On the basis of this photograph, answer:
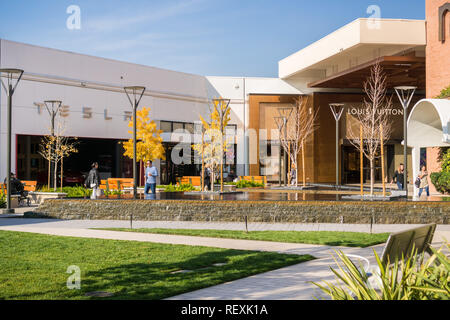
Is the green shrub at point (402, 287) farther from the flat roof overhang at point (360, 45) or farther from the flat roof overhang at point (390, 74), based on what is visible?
the flat roof overhang at point (360, 45)

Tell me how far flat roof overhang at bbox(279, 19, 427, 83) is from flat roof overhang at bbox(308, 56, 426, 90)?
0.94 m

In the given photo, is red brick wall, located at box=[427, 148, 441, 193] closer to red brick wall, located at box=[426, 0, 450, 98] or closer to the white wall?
red brick wall, located at box=[426, 0, 450, 98]

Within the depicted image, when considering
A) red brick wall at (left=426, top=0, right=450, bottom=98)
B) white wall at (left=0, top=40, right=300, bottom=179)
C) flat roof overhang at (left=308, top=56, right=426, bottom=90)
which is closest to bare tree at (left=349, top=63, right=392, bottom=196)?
flat roof overhang at (left=308, top=56, right=426, bottom=90)

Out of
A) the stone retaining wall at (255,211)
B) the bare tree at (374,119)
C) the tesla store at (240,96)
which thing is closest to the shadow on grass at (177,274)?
the stone retaining wall at (255,211)

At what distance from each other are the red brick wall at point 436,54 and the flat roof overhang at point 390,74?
180cm

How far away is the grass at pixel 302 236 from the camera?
12.2m

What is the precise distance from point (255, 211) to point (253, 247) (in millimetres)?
5984

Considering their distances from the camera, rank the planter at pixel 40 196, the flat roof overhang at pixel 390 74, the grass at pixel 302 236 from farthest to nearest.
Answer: the flat roof overhang at pixel 390 74 < the planter at pixel 40 196 < the grass at pixel 302 236

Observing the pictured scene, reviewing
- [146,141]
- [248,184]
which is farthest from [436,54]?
[146,141]

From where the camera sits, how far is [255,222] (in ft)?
57.5

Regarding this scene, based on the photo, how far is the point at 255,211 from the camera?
17.6 metres
